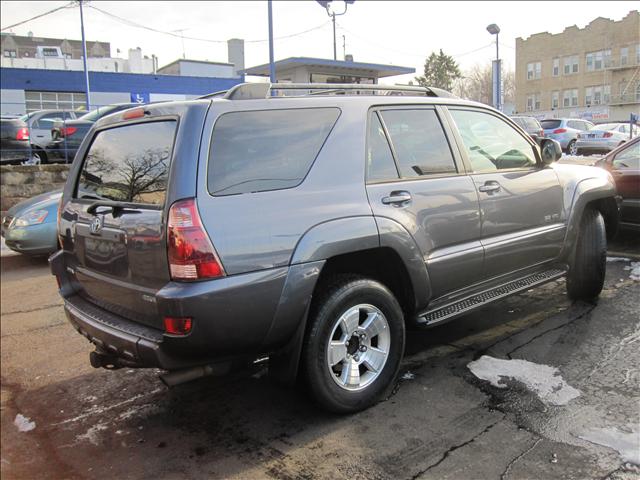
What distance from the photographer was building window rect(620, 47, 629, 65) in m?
7.47

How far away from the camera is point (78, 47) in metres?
59.9

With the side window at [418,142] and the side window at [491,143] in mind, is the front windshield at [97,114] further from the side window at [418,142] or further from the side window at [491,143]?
the side window at [418,142]

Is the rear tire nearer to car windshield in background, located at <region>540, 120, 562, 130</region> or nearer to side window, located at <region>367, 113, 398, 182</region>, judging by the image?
side window, located at <region>367, 113, 398, 182</region>

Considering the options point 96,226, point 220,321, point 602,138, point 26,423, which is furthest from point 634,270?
point 602,138

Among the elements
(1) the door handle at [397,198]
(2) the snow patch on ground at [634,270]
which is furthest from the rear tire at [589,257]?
(1) the door handle at [397,198]

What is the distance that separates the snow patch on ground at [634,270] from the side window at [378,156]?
3.84 m

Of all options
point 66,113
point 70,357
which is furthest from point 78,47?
point 70,357

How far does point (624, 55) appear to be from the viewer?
7828 millimetres

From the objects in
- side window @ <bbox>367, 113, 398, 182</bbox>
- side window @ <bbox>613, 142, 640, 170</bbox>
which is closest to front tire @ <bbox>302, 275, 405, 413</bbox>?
side window @ <bbox>367, 113, 398, 182</bbox>

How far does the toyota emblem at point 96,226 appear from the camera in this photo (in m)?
3.16

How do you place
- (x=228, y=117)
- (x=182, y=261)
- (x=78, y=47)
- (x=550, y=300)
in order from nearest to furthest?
1. (x=182, y=261)
2. (x=228, y=117)
3. (x=550, y=300)
4. (x=78, y=47)

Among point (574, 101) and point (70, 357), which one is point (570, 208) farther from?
point (574, 101)

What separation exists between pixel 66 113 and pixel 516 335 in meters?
16.4

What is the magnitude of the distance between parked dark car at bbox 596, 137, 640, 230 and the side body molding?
4.46 meters
